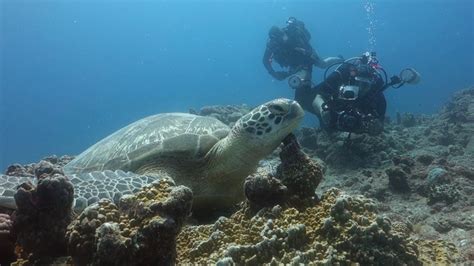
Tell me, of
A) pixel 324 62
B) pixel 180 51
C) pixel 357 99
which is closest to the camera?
pixel 357 99

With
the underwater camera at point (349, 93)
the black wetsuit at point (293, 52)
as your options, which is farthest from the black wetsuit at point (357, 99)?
the black wetsuit at point (293, 52)

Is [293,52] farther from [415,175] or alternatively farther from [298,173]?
[298,173]

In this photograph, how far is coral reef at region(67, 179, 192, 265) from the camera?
2.05 m

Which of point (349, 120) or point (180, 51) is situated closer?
point (349, 120)

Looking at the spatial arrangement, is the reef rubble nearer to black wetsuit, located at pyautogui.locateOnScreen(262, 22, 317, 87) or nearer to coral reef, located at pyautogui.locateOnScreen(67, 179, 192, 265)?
coral reef, located at pyautogui.locateOnScreen(67, 179, 192, 265)

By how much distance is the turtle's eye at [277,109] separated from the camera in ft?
13.8

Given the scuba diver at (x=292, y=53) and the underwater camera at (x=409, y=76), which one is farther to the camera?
the scuba diver at (x=292, y=53)

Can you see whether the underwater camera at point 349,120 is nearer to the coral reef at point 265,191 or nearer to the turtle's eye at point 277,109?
the turtle's eye at point 277,109

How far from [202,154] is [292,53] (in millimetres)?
10001

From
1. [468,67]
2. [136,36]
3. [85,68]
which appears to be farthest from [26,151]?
[468,67]

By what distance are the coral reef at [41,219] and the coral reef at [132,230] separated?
10.8 inches

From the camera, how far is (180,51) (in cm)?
17238

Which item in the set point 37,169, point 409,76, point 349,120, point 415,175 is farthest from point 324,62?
point 37,169

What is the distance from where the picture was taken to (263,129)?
420 cm
